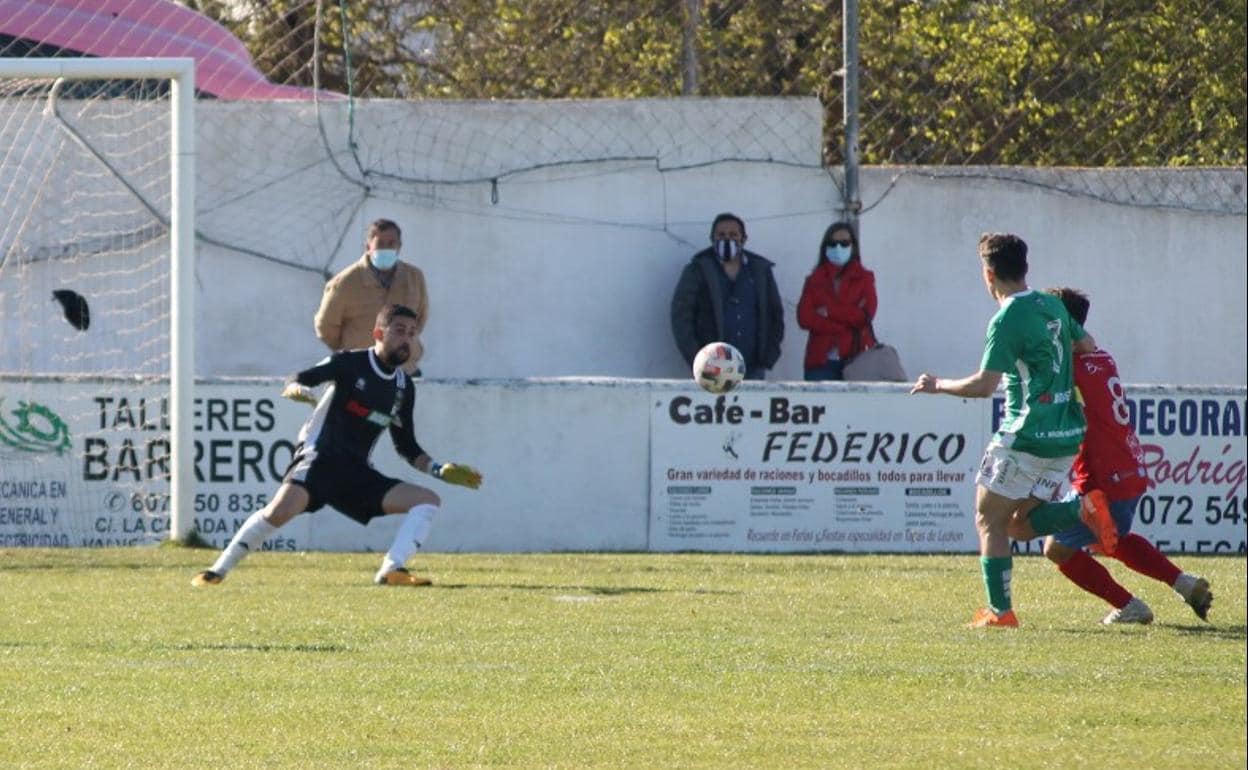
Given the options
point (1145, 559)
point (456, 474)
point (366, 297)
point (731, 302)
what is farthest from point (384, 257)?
point (1145, 559)

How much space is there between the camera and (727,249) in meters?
16.9

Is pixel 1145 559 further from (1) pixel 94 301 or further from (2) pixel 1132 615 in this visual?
(1) pixel 94 301

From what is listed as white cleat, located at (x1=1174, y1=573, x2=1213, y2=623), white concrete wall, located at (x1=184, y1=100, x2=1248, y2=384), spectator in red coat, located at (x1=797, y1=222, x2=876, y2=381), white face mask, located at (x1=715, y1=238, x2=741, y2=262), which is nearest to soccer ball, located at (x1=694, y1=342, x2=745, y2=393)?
spectator in red coat, located at (x1=797, y1=222, x2=876, y2=381)

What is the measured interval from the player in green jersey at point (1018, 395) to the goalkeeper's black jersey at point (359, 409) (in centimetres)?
367

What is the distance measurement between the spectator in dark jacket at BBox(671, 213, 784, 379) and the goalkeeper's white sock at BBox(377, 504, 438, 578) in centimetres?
511

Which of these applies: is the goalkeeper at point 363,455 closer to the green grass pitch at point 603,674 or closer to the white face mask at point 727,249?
the green grass pitch at point 603,674

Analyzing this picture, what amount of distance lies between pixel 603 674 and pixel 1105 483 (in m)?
3.19

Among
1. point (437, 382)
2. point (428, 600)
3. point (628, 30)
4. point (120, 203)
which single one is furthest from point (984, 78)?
point (428, 600)

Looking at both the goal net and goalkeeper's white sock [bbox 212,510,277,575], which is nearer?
goalkeeper's white sock [bbox 212,510,277,575]

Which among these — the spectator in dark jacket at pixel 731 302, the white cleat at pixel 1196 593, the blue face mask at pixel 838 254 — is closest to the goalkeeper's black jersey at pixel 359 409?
the white cleat at pixel 1196 593

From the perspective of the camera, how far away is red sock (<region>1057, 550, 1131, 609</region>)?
10070 mm

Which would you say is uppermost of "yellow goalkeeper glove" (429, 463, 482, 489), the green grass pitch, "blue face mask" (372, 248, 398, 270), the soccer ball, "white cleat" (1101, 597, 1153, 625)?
"blue face mask" (372, 248, 398, 270)

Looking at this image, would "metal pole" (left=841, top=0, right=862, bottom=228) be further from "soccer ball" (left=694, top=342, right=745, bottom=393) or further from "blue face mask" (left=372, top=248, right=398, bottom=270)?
"blue face mask" (left=372, top=248, right=398, bottom=270)

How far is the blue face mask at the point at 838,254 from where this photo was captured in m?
16.8
